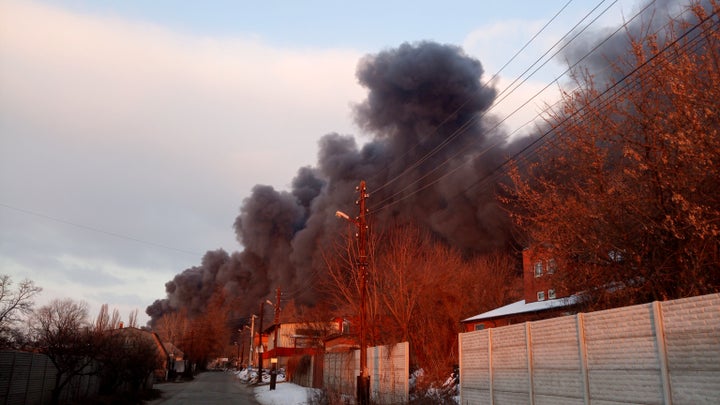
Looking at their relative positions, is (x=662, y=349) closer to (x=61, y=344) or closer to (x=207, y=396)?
(x=61, y=344)

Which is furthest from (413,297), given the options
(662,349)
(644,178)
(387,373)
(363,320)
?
(662,349)

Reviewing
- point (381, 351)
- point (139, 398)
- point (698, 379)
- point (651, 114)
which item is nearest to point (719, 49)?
point (651, 114)

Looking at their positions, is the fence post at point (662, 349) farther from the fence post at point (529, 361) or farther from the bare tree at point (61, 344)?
the bare tree at point (61, 344)

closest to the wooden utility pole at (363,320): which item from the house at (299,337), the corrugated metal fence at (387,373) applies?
the corrugated metal fence at (387,373)

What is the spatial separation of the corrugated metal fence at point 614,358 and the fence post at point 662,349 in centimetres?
1

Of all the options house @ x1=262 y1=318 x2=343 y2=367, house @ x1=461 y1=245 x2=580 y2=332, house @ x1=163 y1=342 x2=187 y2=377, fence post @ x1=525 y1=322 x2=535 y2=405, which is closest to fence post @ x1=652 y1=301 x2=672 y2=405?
fence post @ x1=525 y1=322 x2=535 y2=405

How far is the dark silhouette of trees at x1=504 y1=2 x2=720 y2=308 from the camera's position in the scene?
736 cm

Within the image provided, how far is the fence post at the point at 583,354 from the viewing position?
7.28 m

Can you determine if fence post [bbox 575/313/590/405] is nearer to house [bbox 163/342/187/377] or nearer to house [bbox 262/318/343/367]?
house [bbox 262/318/343/367]

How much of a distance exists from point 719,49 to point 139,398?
82.8 feet

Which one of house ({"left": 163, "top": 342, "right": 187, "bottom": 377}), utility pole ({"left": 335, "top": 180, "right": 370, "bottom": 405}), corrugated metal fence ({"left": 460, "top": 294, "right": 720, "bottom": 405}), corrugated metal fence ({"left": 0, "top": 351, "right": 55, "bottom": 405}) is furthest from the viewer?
house ({"left": 163, "top": 342, "right": 187, "bottom": 377})

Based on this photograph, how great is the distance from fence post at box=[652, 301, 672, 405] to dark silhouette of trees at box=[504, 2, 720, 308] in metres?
1.67

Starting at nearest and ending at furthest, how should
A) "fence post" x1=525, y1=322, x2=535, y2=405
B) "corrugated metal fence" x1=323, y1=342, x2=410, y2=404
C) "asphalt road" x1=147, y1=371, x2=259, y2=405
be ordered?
"fence post" x1=525, y1=322, x2=535, y2=405, "corrugated metal fence" x1=323, y1=342, x2=410, y2=404, "asphalt road" x1=147, y1=371, x2=259, y2=405

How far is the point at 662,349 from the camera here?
20.2 ft
